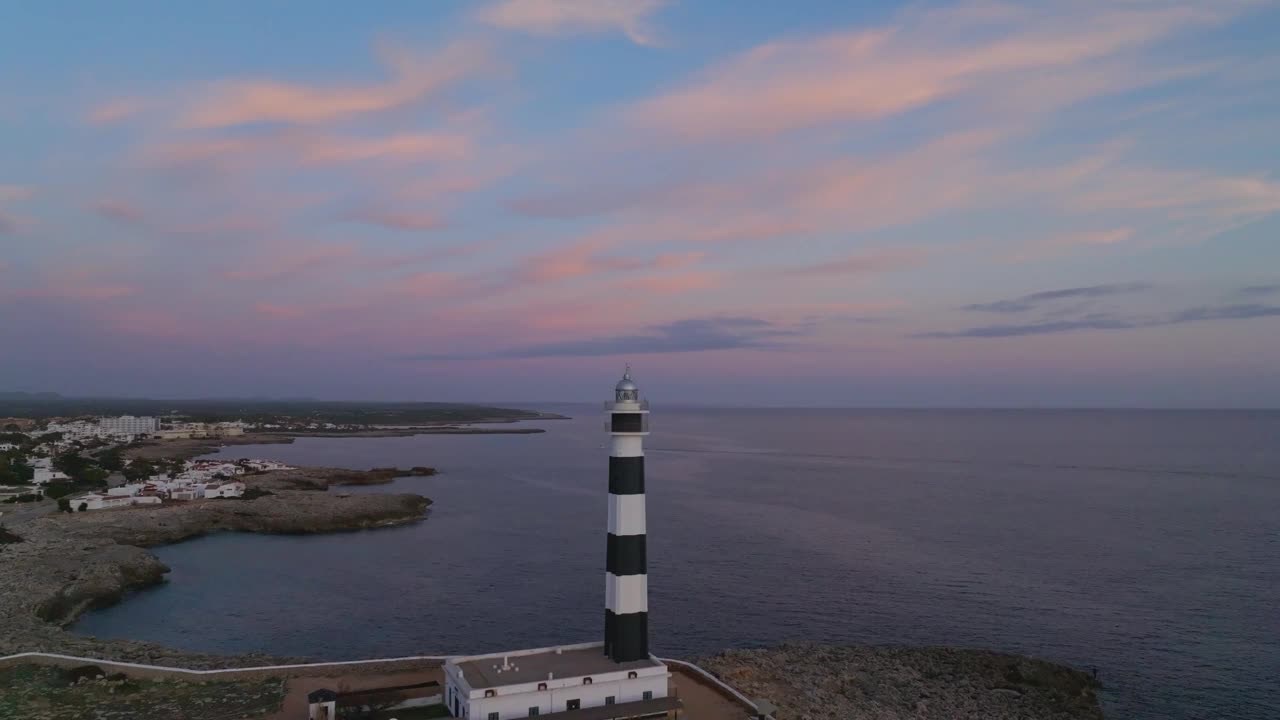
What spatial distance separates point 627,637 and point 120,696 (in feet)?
40.2

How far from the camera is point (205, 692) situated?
19.7 meters

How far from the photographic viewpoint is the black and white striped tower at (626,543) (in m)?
18.8

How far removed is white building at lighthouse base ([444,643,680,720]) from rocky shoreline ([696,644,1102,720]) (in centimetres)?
422

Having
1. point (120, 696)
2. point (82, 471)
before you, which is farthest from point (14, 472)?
point (120, 696)

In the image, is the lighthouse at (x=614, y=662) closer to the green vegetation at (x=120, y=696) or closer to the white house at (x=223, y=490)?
the green vegetation at (x=120, y=696)

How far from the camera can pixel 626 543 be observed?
18797mm

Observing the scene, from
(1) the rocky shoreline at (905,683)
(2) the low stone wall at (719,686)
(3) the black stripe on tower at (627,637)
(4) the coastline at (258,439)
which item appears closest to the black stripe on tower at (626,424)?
(3) the black stripe on tower at (627,637)

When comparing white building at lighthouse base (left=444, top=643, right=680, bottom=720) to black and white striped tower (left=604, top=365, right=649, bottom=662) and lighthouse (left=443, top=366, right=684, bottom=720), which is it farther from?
black and white striped tower (left=604, top=365, right=649, bottom=662)

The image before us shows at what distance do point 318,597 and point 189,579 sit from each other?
8483mm

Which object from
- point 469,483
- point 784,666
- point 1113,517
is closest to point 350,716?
point 784,666

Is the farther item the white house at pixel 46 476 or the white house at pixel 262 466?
the white house at pixel 262 466

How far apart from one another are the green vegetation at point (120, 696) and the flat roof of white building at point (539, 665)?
498cm

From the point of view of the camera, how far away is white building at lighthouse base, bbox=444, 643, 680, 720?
55.9 feet

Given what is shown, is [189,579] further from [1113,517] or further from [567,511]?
[1113,517]
